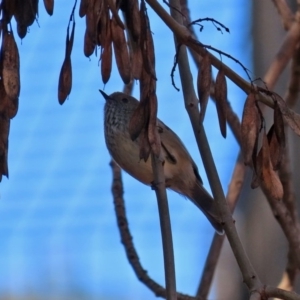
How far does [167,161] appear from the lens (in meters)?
1.86

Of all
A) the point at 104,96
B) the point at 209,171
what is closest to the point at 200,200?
the point at 104,96

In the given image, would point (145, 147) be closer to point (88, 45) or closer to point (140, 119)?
point (140, 119)

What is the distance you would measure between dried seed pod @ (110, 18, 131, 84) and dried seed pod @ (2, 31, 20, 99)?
0.41 feet

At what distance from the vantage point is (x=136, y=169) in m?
1.83

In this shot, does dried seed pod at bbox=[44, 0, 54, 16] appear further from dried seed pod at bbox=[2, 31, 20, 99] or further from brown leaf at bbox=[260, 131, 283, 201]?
brown leaf at bbox=[260, 131, 283, 201]

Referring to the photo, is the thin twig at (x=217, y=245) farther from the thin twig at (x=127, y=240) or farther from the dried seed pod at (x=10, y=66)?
the dried seed pod at (x=10, y=66)

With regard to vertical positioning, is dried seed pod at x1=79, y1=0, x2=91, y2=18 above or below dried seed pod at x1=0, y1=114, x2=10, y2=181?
above

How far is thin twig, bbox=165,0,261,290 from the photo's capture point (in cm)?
105

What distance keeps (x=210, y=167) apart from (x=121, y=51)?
194 millimetres

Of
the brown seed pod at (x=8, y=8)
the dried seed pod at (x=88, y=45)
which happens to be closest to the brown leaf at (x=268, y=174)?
the dried seed pod at (x=88, y=45)

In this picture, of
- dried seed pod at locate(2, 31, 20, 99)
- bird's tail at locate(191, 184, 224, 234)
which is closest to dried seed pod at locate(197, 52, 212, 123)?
dried seed pod at locate(2, 31, 20, 99)

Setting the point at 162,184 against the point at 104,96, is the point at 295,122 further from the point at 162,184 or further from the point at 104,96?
the point at 104,96

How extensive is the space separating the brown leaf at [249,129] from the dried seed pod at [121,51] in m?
0.16

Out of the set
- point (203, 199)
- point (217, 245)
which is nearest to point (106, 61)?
point (217, 245)
